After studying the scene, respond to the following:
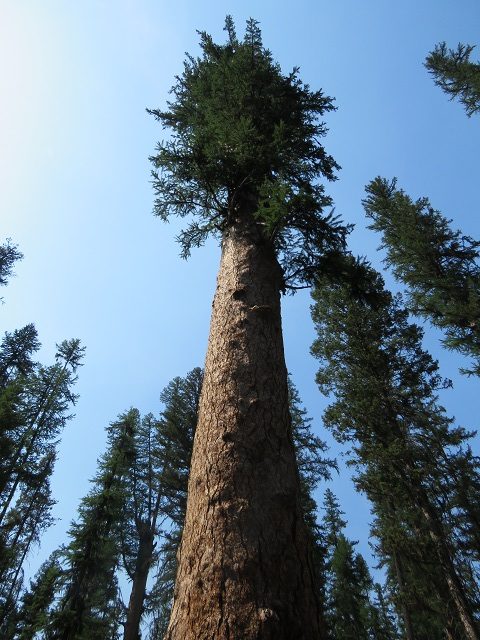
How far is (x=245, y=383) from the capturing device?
3.57m

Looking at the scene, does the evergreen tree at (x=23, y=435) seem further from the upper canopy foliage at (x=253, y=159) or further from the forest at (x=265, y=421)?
the upper canopy foliage at (x=253, y=159)

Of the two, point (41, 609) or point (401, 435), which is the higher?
point (401, 435)

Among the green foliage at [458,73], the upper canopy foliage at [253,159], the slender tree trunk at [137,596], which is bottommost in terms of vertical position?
the slender tree trunk at [137,596]

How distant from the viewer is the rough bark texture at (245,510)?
2172 millimetres

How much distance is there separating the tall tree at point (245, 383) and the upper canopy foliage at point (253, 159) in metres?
0.03

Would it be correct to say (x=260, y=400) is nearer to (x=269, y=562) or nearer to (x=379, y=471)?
(x=269, y=562)

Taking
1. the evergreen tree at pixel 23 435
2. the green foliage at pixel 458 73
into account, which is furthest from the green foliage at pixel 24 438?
the green foliage at pixel 458 73

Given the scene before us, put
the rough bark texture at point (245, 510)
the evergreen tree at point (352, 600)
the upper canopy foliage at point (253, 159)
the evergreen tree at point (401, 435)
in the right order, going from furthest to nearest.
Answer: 1. the evergreen tree at point (352, 600)
2. the evergreen tree at point (401, 435)
3. the upper canopy foliage at point (253, 159)
4. the rough bark texture at point (245, 510)

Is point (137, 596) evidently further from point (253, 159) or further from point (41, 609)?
point (253, 159)

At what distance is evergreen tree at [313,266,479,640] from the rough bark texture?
23.5 ft

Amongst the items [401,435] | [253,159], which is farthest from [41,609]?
[253,159]

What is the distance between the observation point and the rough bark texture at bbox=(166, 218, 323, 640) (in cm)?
217

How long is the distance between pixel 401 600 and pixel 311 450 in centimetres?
939

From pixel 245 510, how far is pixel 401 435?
37.2 feet
